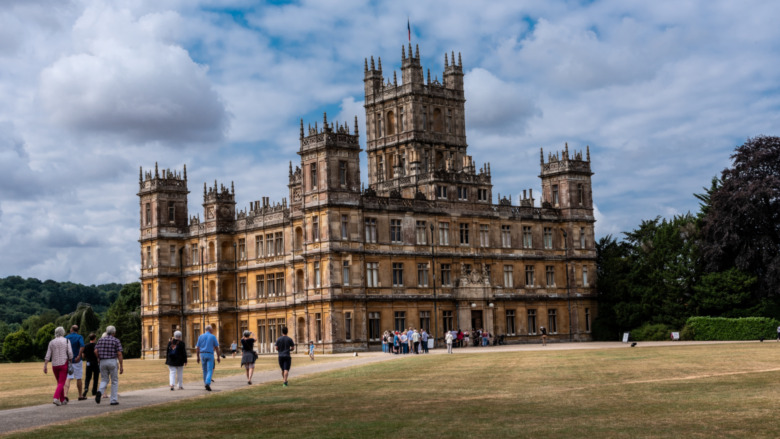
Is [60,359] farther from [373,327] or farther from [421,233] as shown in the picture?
[421,233]

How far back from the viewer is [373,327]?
71812 mm

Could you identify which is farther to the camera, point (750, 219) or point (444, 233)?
point (444, 233)

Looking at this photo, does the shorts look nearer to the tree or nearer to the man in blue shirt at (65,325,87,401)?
the man in blue shirt at (65,325,87,401)

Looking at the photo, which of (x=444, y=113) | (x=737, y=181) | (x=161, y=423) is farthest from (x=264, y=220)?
(x=161, y=423)

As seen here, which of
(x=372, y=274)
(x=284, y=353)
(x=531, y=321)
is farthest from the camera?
(x=531, y=321)

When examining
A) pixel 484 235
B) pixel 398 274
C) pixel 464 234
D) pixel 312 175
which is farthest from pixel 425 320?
pixel 312 175

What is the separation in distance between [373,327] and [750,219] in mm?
28525

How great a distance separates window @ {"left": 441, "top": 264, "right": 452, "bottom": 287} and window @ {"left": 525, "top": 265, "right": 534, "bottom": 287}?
7958 mm

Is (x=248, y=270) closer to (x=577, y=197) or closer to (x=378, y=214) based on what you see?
(x=378, y=214)

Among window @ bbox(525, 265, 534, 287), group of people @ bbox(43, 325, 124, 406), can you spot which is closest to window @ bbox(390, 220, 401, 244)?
window @ bbox(525, 265, 534, 287)

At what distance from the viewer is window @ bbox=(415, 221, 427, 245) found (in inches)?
2928

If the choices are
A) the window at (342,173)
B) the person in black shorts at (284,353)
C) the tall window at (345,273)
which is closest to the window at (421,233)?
the tall window at (345,273)

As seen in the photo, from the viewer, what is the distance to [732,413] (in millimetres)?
18734

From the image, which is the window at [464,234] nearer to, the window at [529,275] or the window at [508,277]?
the window at [508,277]
